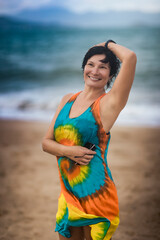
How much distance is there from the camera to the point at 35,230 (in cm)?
304

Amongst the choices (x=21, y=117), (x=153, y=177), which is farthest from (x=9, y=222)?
(x=21, y=117)

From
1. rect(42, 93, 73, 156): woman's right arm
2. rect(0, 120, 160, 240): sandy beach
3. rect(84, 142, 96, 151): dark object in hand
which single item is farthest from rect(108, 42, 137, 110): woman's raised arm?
→ rect(0, 120, 160, 240): sandy beach

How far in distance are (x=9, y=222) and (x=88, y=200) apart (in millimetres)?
2013

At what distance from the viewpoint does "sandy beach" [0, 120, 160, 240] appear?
10.2 feet

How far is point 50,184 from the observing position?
13.9ft

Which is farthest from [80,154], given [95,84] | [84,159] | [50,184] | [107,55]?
Result: [50,184]

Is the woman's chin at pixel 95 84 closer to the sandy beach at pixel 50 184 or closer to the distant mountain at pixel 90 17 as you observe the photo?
the sandy beach at pixel 50 184

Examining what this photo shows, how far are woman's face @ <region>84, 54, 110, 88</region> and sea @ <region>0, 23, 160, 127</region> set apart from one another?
591cm

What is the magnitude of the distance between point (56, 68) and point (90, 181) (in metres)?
17.9

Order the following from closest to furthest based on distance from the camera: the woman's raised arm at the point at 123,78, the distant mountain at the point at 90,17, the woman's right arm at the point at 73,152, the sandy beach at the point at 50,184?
the woman's raised arm at the point at 123,78, the woman's right arm at the point at 73,152, the sandy beach at the point at 50,184, the distant mountain at the point at 90,17

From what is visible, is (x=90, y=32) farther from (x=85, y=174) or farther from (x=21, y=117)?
(x=85, y=174)

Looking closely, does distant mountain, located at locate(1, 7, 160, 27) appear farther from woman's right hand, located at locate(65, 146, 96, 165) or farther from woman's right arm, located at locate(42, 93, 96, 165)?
woman's right hand, located at locate(65, 146, 96, 165)

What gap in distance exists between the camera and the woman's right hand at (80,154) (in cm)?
152

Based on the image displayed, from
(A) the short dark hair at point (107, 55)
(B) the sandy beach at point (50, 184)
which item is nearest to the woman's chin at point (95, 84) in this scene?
(A) the short dark hair at point (107, 55)
